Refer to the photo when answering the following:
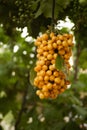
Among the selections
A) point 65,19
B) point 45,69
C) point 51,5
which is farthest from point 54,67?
point 65,19

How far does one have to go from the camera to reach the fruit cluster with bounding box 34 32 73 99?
4.59 feet

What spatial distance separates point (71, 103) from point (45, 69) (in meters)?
1.95

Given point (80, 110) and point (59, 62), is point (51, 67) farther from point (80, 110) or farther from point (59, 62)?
point (80, 110)

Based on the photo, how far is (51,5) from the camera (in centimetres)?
170

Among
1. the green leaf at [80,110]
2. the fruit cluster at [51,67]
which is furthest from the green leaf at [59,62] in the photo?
the green leaf at [80,110]

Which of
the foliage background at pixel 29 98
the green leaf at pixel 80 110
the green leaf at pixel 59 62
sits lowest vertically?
the green leaf at pixel 59 62

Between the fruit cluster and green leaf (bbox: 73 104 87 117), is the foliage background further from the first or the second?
the fruit cluster

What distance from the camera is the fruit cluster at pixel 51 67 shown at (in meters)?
1.40

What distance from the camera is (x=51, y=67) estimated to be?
1.40 m

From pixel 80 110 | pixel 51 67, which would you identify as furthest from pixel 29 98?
pixel 51 67

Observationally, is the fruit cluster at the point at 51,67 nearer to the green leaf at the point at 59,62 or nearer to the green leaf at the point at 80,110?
the green leaf at the point at 59,62

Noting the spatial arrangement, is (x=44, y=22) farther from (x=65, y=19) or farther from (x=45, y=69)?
(x=45, y=69)

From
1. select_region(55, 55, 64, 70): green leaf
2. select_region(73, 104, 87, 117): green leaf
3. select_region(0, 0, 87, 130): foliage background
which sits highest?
select_region(0, 0, 87, 130): foliage background

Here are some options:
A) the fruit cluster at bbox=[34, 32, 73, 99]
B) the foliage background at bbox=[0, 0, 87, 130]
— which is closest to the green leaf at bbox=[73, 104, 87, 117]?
the foliage background at bbox=[0, 0, 87, 130]
